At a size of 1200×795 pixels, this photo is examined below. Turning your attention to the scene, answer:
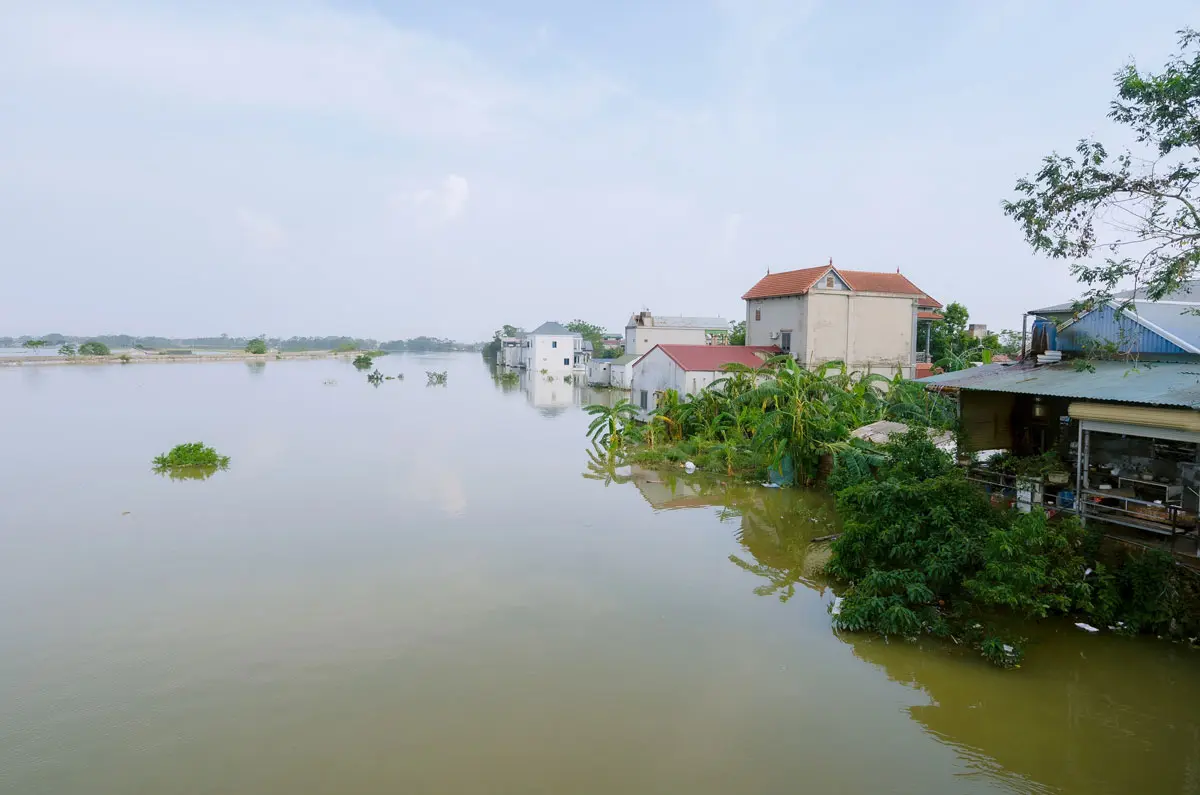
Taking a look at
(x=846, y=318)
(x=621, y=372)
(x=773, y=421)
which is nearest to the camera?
(x=773, y=421)

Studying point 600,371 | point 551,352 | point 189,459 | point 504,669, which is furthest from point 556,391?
point 504,669

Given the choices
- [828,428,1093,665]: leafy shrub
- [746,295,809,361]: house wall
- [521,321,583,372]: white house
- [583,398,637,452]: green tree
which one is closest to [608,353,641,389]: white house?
[521,321,583,372]: white house

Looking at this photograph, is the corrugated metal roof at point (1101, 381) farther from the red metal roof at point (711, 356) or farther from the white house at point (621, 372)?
the white house at point (621, 372)

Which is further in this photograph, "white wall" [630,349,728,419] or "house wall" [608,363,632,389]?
"house wall" [608,363,632,389]

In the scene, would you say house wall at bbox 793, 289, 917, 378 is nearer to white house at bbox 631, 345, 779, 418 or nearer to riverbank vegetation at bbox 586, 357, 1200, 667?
white house at bbox 631, 345, 779, 418

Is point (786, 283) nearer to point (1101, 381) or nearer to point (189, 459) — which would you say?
point (1101, 381)

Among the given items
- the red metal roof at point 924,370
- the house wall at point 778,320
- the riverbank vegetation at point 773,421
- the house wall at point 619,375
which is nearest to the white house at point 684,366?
the house wall at point 778,320
